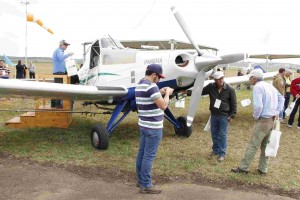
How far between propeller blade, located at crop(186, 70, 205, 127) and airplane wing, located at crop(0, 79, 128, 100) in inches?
61.7

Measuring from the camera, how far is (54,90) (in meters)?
6.52

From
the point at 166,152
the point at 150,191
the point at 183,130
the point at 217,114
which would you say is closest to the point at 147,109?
the point at 150,191

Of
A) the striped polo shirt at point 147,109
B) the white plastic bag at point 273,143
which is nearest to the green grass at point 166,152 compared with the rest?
the white plastic bag at point 273,143

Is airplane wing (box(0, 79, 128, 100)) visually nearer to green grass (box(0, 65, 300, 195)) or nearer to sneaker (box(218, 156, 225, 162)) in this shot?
green grass (box(0, 65, 300, 195))

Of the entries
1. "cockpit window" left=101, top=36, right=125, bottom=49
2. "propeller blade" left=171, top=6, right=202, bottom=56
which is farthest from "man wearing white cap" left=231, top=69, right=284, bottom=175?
"cockpit window" left=101, top=36, right=125, bottom=49

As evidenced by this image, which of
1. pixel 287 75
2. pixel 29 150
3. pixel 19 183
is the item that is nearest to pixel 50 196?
pixel 19 183

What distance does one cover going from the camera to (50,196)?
452cm

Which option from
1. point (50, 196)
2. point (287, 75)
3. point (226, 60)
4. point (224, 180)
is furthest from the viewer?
point (287, 75)

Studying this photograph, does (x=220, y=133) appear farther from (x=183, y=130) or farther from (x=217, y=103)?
(x=183, y=130)

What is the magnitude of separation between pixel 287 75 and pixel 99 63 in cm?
686

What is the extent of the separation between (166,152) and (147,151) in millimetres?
2456

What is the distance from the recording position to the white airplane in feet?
21.4

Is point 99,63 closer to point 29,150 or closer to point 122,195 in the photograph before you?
point 29,150

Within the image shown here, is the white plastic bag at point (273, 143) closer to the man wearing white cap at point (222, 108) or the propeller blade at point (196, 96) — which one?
the man wearing white cap at point (222, 108)
